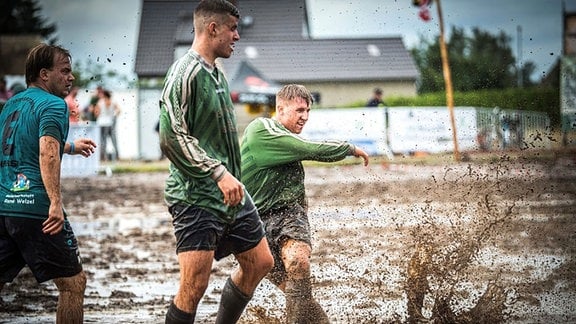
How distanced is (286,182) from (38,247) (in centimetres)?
163

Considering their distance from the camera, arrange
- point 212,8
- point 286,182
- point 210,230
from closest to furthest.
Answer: point 210,230
point 212,8
point 286,182

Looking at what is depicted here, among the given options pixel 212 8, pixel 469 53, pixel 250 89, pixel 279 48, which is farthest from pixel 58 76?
pixel 469 53

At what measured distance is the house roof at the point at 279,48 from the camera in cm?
5534

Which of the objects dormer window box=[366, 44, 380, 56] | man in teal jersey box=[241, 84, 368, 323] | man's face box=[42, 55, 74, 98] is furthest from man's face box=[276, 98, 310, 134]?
dormer window box=[366, 44, 380, 56]

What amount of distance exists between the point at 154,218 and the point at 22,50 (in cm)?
3472

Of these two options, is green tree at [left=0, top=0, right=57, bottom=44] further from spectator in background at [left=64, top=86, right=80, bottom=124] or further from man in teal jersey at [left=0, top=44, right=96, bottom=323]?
man in teal jersey at [left=0, top=44, right=96, bottom=323]

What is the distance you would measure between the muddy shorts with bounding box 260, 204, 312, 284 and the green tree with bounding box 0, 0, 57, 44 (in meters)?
56.6

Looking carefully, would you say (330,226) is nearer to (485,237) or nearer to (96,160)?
(485,237)

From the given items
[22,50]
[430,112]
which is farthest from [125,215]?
[22,50]

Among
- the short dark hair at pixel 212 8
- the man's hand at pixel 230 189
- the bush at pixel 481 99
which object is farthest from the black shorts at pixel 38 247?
the bush at pixel 481 99

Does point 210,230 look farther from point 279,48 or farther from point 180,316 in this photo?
point 279,48

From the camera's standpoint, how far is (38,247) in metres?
5.14

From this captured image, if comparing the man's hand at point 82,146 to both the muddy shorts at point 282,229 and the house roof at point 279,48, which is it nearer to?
the muddy shorts at point 282,229

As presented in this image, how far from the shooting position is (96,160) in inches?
976
